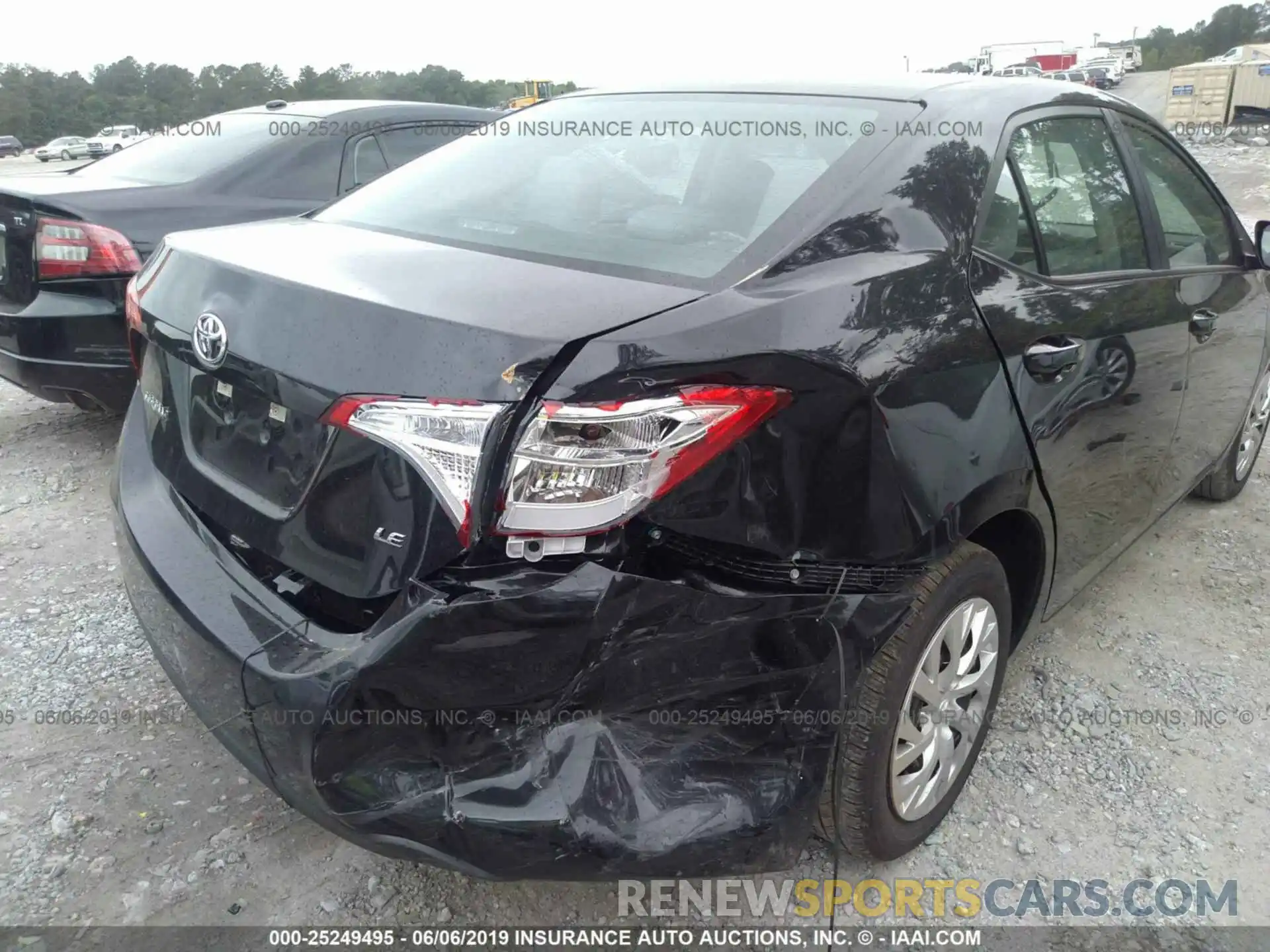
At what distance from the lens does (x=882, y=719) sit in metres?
1.85

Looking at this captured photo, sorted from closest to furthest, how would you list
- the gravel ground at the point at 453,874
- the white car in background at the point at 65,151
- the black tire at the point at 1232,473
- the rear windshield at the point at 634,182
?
the rear windshield at the point at 634,182 → the gravel ground at the point at 453,874 → the black tire at the point at 1232,473 → the white car in background at the point at 65,151

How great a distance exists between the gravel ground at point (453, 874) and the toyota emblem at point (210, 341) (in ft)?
3.74

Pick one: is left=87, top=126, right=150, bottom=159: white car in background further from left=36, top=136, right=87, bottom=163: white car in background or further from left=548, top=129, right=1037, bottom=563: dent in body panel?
left=548, top=129, right=1037, bottom=563: dent in body panel

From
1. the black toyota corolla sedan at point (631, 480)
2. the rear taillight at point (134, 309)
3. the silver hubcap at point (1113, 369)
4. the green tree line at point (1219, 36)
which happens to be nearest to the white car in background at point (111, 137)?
the rear taillight at point (134, 309)

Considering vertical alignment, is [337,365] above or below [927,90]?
below

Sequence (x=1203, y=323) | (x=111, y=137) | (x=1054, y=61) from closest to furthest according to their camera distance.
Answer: (x=1203, y=323)
(x=111, y=137)
(x=1054, y=61)

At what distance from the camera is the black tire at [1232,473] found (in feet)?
12.6

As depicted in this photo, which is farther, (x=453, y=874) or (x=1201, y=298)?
(x=1201, y=298)

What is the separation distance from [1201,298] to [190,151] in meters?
4.53

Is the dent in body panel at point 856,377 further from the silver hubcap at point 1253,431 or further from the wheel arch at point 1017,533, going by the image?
the silver hubcap at point 1253,431

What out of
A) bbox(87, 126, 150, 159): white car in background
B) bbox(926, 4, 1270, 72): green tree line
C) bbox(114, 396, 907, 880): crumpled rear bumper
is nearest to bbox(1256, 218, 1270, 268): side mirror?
bbox(114, 396, 907, 880): crumpled rear bumper

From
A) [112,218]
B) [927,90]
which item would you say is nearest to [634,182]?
[927,90]

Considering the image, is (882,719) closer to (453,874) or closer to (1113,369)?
(453,874)

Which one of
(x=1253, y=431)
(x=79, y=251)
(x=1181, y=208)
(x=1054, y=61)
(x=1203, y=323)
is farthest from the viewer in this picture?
(x=1054, y=61)
